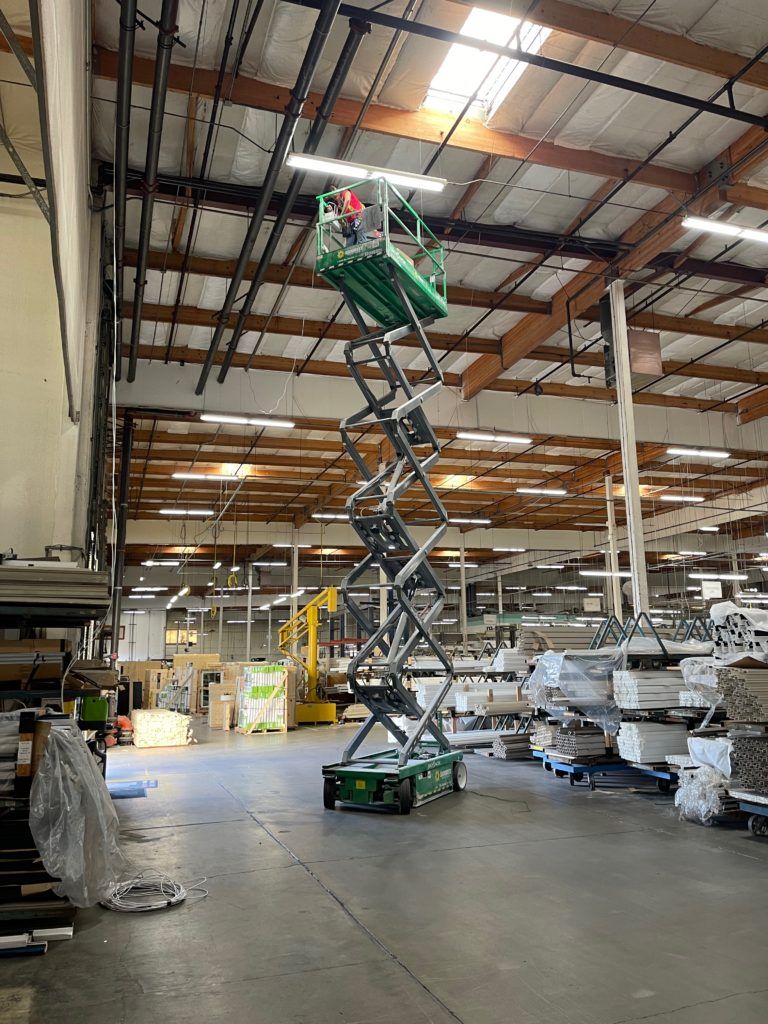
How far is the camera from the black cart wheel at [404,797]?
7.88 meters

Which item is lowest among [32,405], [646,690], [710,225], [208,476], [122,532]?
[646,690]

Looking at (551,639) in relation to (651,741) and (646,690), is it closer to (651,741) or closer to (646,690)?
(646,690)

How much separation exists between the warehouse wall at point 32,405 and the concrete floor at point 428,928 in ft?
12.2

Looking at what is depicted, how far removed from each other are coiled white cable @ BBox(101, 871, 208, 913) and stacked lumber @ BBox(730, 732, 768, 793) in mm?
5194

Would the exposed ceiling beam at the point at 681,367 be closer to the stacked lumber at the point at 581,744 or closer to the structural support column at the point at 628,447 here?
the structural support column at the point at 628,447

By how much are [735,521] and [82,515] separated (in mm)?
25697

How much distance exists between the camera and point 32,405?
28.3ft

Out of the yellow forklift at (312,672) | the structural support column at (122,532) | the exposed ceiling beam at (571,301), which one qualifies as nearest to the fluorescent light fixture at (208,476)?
the structural support column at (122,532)

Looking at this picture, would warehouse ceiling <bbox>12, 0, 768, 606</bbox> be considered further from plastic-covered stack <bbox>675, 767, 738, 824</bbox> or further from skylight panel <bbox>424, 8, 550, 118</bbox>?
plastic-covered stack <bbox>675, 767, 738, 824</bbox>

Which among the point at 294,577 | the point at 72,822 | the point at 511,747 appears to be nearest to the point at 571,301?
the point at 511,747

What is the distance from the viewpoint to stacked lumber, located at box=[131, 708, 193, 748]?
50.3ft

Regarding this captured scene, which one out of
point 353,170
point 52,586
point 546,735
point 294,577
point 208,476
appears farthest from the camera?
point 294,577

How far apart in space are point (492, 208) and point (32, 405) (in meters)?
7.35

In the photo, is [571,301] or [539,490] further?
[539,490]
